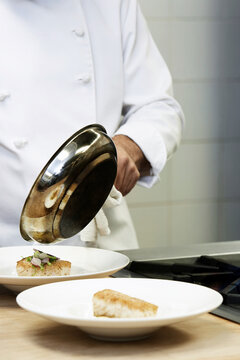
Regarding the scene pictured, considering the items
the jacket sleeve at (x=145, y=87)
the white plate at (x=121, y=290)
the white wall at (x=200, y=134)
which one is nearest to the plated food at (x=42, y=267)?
the white plate at (x=121, y=290)

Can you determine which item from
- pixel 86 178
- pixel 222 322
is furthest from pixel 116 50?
pixel 222 322

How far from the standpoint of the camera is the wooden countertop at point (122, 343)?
2.38 feet

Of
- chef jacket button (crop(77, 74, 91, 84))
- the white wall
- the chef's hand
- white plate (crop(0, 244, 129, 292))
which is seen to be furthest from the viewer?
the white wall

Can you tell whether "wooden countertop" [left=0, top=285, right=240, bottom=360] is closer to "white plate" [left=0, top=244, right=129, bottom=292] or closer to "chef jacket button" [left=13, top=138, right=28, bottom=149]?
"white plate" [left=0, top=244, right=129, bottom=292]

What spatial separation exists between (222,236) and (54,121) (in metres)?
1.44

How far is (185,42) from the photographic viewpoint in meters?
2.76

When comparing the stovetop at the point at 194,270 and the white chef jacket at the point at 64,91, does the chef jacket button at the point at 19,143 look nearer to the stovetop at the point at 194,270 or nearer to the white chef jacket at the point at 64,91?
the white chef jacket at the point at 64,91

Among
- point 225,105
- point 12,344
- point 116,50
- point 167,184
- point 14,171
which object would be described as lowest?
point 167,184

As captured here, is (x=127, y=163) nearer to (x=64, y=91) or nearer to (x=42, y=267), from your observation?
(x=64, y=91)

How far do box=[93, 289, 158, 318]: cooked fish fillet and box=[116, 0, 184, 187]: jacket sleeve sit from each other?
33.9 inches

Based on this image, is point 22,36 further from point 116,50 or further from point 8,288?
point 8,288

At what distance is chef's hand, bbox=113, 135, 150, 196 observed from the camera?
1.47 metres

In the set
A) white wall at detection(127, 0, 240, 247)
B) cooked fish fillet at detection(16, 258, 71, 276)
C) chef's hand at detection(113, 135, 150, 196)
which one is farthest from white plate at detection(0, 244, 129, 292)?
white wall at detection(127, 0, 240, 247)

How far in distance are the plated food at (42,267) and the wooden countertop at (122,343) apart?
163 mm
